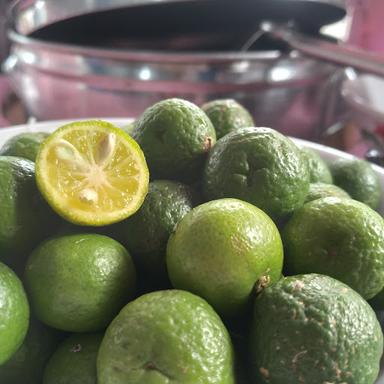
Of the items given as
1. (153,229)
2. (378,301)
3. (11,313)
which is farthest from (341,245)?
(11,313)

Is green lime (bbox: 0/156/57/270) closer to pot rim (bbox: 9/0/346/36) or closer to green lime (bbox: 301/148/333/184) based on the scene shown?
green lime (bbox: 301/148/333/184)

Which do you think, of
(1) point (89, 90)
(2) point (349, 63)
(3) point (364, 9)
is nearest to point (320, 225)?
(2) point (349, 63)

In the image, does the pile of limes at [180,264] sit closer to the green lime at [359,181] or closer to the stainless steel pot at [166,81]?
the green lime at [359,181]

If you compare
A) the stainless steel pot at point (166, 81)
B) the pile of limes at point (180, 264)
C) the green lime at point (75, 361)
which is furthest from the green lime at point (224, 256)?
the stainless steel pot at point (166, 81)

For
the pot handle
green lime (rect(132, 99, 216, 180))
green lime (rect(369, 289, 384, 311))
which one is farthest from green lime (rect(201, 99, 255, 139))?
the pot handle

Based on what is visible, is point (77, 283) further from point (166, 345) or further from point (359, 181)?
point (359, 181)

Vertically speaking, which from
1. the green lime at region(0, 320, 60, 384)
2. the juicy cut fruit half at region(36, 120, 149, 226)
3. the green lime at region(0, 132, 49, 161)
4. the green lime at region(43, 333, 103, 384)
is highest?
the juicy cut fruit half at region(36, 120, 149, 226)
